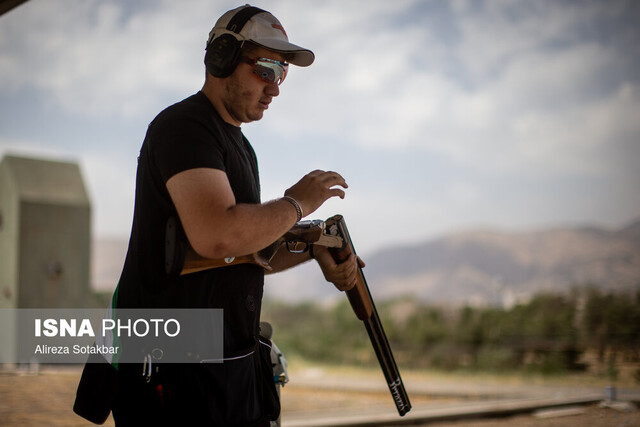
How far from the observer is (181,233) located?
1524 mm

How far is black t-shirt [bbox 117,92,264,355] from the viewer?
150 cm

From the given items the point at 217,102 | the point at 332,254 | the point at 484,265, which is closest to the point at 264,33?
the point at 217,102

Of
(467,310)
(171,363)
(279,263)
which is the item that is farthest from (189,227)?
(467,310)

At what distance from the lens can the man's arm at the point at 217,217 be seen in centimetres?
142

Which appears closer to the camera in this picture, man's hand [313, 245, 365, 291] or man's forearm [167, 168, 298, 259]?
man's forearm [167, 168, 298, 259]

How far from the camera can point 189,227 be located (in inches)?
56.8

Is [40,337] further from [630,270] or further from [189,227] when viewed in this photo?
[630,270]

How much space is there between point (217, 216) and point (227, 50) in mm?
486

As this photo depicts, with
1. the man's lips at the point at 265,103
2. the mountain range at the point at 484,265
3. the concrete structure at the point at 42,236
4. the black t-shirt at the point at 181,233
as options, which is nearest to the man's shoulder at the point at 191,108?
the black t-shirt at the point at 181,233

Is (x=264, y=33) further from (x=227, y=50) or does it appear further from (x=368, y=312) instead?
(x=368, y=312)

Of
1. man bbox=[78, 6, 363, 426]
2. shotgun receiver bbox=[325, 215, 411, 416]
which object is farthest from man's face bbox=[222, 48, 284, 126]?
shotgun receiver bbox=[325, 215, 411, 416]

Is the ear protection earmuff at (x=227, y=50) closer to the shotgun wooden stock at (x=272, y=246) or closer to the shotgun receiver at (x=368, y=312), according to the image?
the shotgun wooden stock at (x=272, y=246)

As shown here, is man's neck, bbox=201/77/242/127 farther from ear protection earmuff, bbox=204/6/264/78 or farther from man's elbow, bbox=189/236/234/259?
man's elbow, bbox=189/236/234/259

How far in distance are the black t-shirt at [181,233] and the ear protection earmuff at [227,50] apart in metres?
0.09
